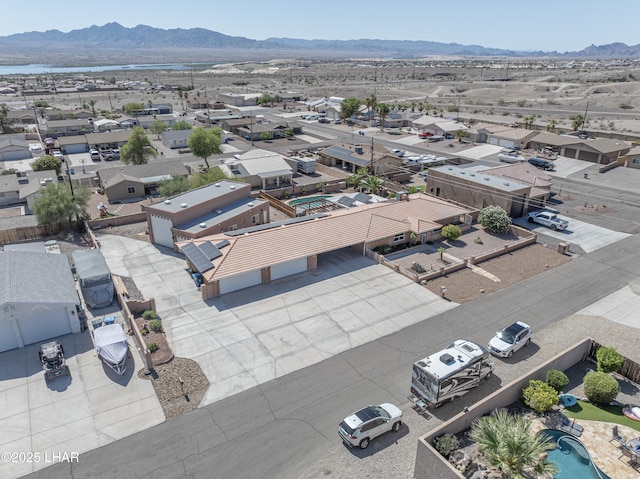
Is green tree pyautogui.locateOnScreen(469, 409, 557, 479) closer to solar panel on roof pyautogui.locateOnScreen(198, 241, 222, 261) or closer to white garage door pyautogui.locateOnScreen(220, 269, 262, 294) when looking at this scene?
white garage door pyautogui.locateOnScreen(220, 269, 262, 294)

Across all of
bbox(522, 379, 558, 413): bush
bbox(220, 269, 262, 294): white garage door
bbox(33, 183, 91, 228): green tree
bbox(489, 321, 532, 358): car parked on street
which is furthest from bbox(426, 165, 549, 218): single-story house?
bbox(33, 183, 91, 228): green tree

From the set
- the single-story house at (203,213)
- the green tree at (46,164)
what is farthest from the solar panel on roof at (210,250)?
the green tree at (46,164)

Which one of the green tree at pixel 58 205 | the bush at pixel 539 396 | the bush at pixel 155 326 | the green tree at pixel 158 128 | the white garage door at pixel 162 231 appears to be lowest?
the bush at pixel 155 326

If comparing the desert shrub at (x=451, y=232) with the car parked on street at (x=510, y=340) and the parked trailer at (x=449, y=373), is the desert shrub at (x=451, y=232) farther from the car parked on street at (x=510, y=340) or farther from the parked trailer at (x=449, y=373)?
the parked trailer at (x=449, y=373)

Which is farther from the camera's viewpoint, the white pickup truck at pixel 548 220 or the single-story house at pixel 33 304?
the white pickup truck at pixel 548 220

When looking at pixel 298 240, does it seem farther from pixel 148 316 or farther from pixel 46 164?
pixel 46 164

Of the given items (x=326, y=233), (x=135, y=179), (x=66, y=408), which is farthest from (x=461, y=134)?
(x=66, y=408)

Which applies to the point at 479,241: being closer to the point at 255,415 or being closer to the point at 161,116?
the point at 255,415
